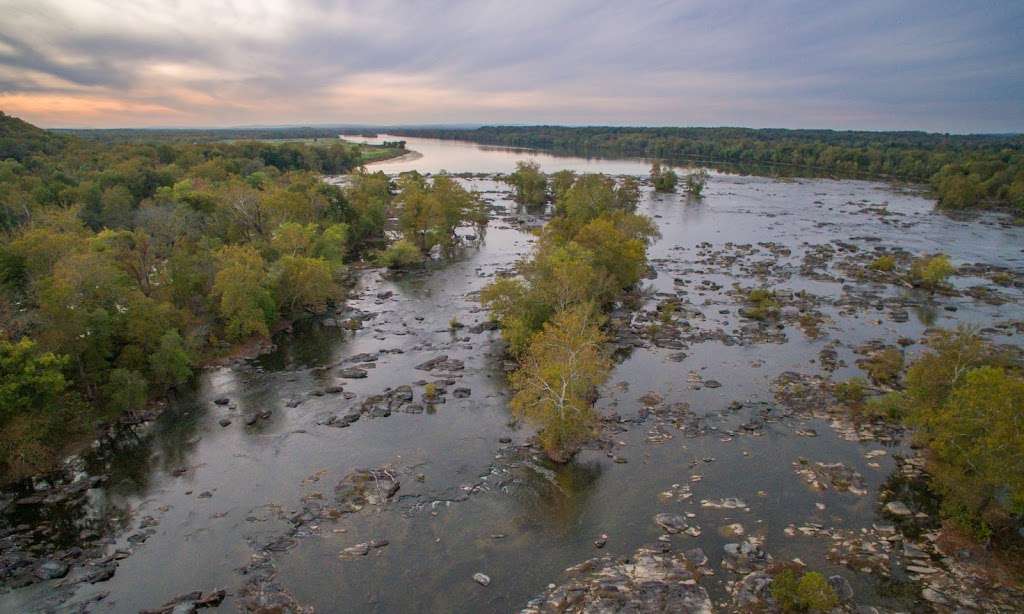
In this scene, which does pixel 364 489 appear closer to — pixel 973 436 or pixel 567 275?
pixel 567 275

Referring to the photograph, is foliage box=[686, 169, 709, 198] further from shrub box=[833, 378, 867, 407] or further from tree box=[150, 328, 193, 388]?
tree box=[150, 328, 193, 388]

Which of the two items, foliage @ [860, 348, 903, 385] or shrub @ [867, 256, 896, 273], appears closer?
foliage @ [860, 348, 903, 385]

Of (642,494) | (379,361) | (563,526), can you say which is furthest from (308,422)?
(642,494)

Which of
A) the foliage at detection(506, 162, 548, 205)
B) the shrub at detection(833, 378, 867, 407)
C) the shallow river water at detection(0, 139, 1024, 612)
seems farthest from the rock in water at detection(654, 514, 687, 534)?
the foliage at detection(506, 162, 548, 205)

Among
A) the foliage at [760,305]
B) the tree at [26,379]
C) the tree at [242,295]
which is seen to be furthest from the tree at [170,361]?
the foliage at [760,305]

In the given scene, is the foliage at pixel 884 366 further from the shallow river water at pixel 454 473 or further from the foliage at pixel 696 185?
→ the foliage at pixel 696 185

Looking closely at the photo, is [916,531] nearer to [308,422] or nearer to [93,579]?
[308,422]
